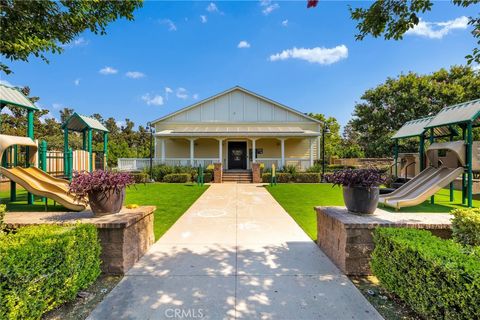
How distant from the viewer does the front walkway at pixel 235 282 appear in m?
2.35

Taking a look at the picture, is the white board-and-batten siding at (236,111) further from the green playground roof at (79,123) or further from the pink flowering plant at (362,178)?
the pink flowering plant at (362,178)

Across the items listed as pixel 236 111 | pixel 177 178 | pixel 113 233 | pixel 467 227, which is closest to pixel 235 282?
pixel 113 233

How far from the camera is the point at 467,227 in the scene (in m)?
2.79

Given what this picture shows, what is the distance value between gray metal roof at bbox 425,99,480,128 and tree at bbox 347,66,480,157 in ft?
56.3

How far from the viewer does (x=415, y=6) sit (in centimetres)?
380

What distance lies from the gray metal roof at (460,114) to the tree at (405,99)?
17.2 metres

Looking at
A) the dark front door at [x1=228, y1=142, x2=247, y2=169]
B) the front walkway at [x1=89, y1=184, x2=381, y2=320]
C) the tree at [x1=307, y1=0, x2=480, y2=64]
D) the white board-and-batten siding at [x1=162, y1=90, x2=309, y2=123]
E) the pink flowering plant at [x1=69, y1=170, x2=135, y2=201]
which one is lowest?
the front walkway at [x1=89, y1=184, x2=381, y2=320]

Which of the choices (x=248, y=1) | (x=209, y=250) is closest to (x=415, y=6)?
(x=248, y=1)

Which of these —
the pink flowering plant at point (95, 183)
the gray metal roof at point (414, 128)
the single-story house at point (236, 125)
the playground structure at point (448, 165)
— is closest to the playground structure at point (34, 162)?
the pink flowering plant at point (95, 183)

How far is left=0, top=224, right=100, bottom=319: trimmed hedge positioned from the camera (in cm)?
183

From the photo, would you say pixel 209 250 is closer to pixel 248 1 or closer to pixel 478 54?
pixel 478 54

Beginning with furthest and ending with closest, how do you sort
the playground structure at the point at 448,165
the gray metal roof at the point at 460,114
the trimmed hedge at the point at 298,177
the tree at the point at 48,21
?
the trimmed hedge at the point at 298,177 < the gray metal roof at the point at 460,114 < the playground structure at the point at 448,165 < the tree at the point at 48,21

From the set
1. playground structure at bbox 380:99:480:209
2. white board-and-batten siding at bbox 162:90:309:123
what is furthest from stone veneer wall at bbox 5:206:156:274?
white board-and-batten siding at bbox 162:90:309:123

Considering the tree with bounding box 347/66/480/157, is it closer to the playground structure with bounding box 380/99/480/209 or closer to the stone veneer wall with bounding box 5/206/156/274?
the playground structure with bounding box 380/99/480/209
